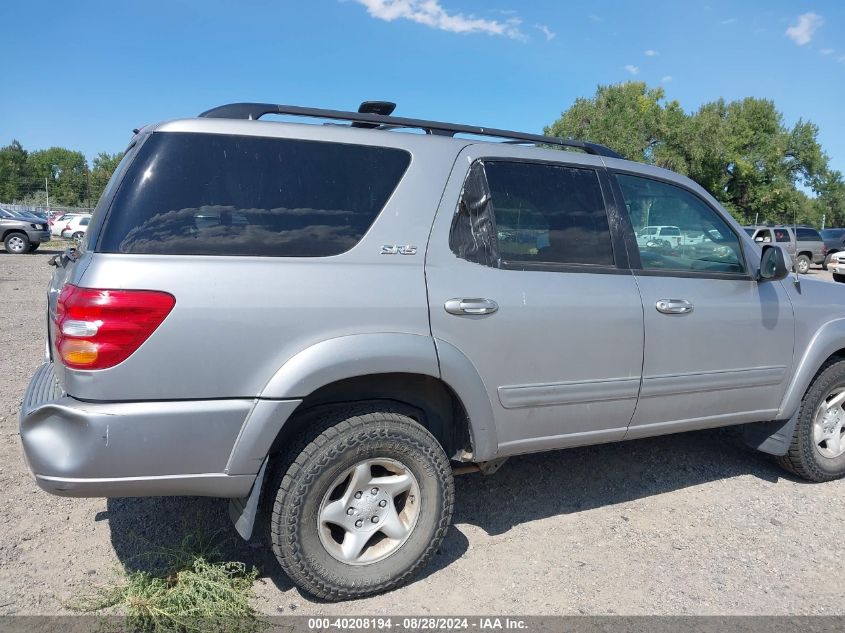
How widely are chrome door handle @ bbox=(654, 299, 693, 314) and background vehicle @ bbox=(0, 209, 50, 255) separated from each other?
914 inches

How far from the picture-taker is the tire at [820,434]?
407 cm

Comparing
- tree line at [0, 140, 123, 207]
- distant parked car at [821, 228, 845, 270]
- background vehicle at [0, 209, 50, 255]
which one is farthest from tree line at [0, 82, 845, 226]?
tree line at [0, 140, 123, 207]

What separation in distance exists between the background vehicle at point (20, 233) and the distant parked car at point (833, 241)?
29.4m

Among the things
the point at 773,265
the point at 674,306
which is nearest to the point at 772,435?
the point at 773,265

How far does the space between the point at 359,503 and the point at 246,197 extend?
1338 mm

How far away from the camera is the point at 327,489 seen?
266 cm

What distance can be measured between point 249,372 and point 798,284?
3.32m

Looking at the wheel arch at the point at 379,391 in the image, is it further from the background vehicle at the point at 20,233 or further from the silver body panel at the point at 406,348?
the background vehicle at the point at 20,233

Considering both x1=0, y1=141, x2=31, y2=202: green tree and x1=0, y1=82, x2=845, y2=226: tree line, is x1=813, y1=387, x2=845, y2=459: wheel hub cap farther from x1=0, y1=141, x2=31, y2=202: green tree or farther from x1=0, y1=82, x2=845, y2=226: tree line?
x1=0, y1=141, x2=31, y2=202: green tree

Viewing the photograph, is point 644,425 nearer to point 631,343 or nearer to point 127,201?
point 631,343

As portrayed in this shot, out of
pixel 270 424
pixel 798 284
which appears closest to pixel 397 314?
pixel 270 424

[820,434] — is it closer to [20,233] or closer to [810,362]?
[810,362]

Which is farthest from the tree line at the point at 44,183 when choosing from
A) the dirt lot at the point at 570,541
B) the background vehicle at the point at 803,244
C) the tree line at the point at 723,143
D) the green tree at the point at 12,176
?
the dirt lot at the point at 570,541

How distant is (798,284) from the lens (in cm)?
398
